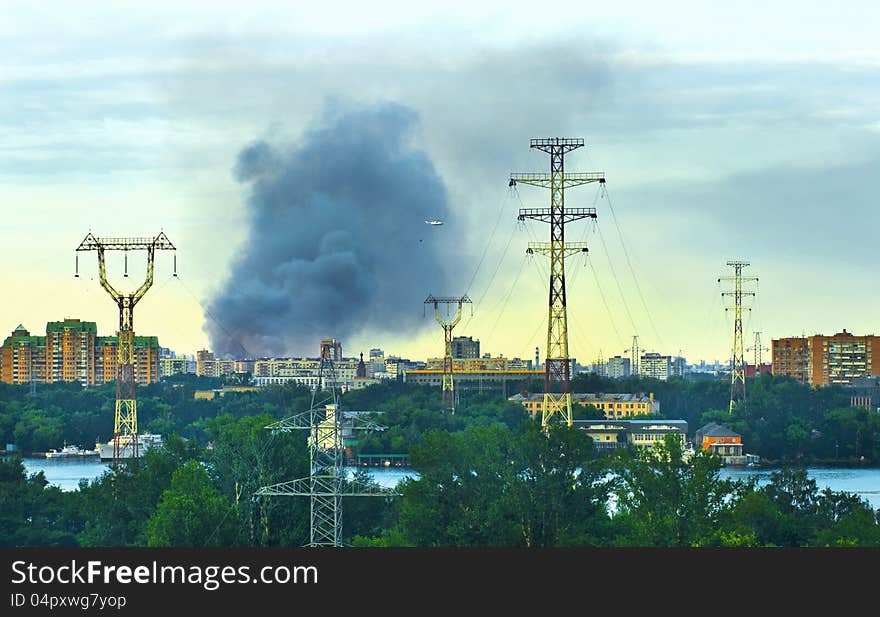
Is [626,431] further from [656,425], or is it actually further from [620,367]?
[620,367]

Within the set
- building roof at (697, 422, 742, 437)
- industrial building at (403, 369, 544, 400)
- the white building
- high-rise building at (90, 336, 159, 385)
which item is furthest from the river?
the white building

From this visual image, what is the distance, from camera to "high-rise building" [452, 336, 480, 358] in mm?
88062

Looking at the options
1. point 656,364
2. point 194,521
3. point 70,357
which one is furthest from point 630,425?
point 656,364

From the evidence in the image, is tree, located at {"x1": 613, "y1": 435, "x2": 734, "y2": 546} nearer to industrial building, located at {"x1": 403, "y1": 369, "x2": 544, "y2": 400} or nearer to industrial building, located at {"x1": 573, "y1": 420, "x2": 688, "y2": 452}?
industrial building, located at {"x1": 573, "y1": 420, "x2": 688, "y2": 452}

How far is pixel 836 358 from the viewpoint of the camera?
78.5 metres

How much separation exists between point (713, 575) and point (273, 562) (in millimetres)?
2467

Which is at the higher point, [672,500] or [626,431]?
[672,500]

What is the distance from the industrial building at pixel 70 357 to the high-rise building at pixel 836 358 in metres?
31.9

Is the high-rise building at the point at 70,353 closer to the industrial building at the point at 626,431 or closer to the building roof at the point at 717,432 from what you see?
the industrial building at the point at 626,431

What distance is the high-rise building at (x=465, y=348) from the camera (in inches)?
3467

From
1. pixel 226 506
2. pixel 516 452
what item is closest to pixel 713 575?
pixel 516 452

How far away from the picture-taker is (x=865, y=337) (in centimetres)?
7969

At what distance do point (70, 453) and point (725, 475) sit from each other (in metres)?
21.1

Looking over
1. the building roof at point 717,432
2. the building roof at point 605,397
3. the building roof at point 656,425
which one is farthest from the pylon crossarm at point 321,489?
the building roof at point 605,397
